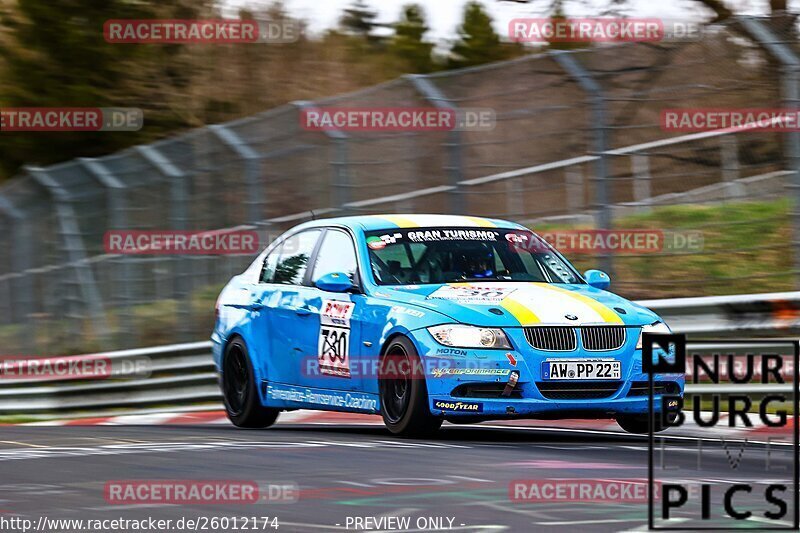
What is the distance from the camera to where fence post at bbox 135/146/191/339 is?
17.6 meters

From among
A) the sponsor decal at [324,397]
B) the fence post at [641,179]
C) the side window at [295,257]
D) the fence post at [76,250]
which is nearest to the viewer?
the sponsor decal at [324,397]

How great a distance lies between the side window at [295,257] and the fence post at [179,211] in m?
5.58

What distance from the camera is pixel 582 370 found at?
9.67m

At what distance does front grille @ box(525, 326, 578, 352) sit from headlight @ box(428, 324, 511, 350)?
0.16m

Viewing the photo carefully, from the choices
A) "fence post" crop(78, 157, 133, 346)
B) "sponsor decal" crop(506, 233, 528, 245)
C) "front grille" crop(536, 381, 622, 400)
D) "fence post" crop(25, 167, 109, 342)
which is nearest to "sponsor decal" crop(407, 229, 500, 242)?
"sponsor decal" crop(506, 233, 528, 245)

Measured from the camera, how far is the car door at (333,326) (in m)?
10.6

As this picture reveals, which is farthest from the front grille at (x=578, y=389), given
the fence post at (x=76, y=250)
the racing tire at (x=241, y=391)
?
the fence post at (x=76, y=250)

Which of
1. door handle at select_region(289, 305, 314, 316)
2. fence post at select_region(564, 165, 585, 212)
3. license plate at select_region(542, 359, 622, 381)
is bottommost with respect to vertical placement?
license plate at select_region(542, 359, 622, 381)

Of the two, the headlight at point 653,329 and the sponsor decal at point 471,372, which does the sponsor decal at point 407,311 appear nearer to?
the sponsor decal at point 471,372

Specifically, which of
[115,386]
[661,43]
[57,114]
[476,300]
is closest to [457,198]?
[661,43]

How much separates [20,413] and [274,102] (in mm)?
10242

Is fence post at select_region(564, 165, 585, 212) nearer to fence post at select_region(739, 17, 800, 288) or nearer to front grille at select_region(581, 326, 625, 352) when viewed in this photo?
fence post at select_region(739, 17, 800, 288)

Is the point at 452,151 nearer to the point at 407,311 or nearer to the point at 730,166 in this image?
the point at 730,166

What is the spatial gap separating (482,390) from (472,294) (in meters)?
0.72
